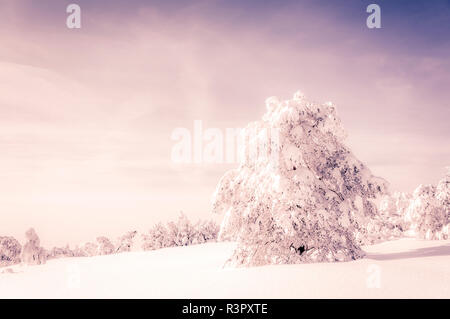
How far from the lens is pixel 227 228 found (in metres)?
14.6

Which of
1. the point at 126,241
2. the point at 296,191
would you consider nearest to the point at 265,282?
the point at 296,191

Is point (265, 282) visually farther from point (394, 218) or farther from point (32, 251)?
point (394, 218)

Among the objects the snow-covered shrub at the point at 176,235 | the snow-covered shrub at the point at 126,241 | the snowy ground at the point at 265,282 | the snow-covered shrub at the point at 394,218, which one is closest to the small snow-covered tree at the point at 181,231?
the snow-covered shrub at the point at 176,235

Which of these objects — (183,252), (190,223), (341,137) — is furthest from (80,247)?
(341,137)

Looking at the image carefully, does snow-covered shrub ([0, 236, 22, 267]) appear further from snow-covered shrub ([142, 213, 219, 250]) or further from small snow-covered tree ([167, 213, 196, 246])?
A: small snow-covered tree ([167, 213, 196, 246])

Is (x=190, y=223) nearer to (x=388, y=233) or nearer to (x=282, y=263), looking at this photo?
(x=388, y=233)

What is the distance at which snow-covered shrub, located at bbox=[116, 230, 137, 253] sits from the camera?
57078 mm

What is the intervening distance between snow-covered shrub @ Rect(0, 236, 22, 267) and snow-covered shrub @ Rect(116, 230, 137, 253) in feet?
47.0

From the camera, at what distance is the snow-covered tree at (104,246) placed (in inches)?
2370

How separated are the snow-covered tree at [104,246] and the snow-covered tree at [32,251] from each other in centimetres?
1590

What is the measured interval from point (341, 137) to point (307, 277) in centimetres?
680

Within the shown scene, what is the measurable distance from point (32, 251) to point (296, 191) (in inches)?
1573

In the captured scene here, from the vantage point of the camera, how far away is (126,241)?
57938 millimetres

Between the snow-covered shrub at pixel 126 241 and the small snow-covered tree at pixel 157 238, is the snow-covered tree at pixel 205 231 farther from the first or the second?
the snow-covered shrub at pixel 126 241
